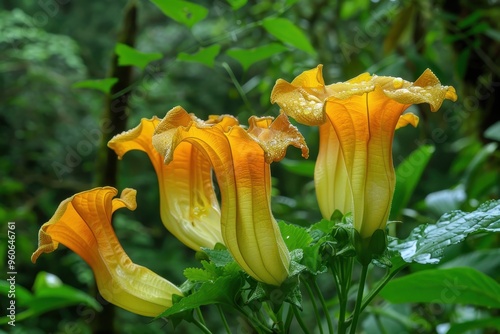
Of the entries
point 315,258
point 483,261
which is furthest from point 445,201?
point 315,258

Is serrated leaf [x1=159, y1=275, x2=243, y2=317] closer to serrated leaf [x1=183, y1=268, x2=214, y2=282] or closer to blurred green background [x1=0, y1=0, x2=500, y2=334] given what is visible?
serrated leaf [x1=183, y1=268, x2=214, y2=282]

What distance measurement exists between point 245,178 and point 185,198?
0.14 meters

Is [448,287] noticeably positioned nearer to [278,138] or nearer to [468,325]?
[468,325]

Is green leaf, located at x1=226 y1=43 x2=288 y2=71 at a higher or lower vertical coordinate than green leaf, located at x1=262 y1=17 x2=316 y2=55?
lower

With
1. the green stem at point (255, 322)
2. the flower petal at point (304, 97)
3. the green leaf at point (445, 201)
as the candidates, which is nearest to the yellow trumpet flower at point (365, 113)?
the flower petal at point (304, 97)

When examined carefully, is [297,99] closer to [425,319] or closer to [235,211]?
[235,211]

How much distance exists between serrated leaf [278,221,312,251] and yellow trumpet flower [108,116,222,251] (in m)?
0.08

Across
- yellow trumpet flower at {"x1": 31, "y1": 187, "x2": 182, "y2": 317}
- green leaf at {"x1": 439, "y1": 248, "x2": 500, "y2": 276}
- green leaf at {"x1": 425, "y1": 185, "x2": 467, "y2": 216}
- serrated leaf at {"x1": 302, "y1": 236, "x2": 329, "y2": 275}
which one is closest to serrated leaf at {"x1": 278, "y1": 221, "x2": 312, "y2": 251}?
serrated leaf at {"x1": 302, "y1": 236, "x2": 329, "y2": 275}

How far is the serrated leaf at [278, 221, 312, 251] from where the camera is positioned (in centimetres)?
55

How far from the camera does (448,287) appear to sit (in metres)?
0.73

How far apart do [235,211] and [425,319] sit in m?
0.90

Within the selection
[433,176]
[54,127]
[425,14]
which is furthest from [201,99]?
[425,14]

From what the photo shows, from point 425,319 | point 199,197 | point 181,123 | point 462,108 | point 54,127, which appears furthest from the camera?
point 54,127

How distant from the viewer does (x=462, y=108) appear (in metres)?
1.60
